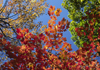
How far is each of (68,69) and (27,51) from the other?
74.2 inches

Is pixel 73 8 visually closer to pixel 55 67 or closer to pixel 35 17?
pixel 35 17

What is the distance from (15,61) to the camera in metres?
3.63

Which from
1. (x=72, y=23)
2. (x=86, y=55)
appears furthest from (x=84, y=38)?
(x=86, y=55)

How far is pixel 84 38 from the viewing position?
7.64 meters

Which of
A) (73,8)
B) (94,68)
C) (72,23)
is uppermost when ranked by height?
(73,8)

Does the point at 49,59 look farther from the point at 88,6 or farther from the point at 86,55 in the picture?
the point at 88,6

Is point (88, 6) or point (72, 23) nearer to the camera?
point (88, 6)

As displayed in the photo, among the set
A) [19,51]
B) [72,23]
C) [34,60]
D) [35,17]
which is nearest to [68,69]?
[34,60]

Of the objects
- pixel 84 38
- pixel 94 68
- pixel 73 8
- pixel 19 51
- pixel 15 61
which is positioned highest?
pixel 73 8

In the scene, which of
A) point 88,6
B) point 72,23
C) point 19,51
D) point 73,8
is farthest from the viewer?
point 72,23

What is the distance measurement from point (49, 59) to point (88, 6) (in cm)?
596

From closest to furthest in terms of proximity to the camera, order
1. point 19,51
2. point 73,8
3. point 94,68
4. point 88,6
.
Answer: point 94,68 → point 19,51 → point 88,6 → point 73,8

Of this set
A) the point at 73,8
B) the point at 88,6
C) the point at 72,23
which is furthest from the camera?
the point at 72,23

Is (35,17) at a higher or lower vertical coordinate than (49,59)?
higher
